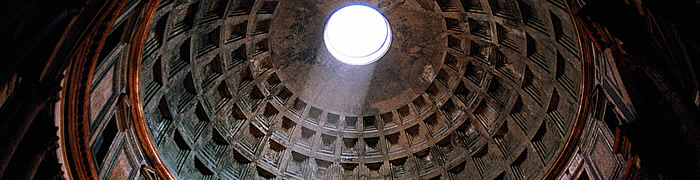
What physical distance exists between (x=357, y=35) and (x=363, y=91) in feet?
12.0

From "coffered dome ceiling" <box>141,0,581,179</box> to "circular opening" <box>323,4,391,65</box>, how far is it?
1.81ft

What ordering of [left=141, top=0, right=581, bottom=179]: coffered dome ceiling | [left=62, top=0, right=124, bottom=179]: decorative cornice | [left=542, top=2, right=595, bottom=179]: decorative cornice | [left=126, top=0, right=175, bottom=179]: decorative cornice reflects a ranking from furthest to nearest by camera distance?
[left=141, top=0, right=581, bottom=179]: coffered dome ceiling < [left=542, top=2, right=595, bottom=179]: decorative cornice < [left=126, top=0, right=175, bottom=179]: decorative cornice < [left=62, top=0, right=124, bottom=179]: decorative cornice

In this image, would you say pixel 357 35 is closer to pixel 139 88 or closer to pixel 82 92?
pixel 139 88

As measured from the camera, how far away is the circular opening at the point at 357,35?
68.8 ft

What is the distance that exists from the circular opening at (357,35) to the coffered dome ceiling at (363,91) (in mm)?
551

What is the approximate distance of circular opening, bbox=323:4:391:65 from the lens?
2098 cm

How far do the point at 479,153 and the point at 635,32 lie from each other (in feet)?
32.1

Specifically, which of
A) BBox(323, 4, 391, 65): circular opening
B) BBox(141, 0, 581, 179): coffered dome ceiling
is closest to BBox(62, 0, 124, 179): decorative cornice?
BBox(141, 0, 581, 179): coffered dome ceiling

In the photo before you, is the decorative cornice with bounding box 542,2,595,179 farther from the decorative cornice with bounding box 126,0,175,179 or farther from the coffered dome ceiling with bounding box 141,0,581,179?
the decorative cornice with bounding box 126,0,175,179

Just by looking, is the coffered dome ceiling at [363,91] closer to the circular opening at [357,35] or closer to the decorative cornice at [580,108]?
the decorative cornice at [580,108]

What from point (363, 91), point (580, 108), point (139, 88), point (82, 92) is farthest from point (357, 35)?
point (82, 92)

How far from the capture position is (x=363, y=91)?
20906mm

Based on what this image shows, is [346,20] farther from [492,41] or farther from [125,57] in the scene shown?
[125,57]

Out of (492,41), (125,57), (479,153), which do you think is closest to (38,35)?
(125,57)
